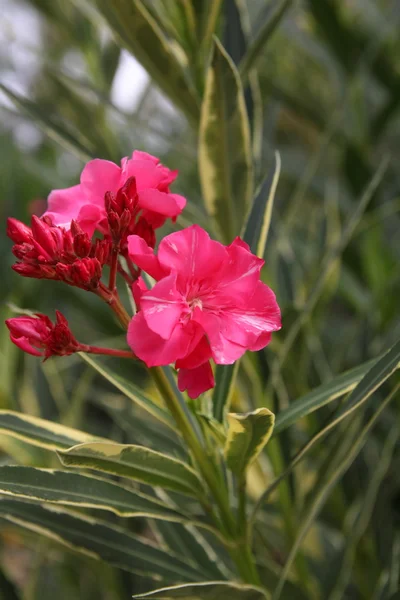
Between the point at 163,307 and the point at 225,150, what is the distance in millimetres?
423

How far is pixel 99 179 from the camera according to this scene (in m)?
0.53

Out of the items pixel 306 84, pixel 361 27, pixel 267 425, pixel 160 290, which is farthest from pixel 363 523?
pixel 306 84

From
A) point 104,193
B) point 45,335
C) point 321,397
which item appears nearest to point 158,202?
point 104,193

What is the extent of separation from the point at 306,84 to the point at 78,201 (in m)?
1.55

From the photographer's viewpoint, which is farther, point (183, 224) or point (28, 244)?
point (183, 224)

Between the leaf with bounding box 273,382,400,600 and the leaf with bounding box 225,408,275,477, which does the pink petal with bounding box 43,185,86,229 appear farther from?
the leaf with bounding box 273,382,400,600

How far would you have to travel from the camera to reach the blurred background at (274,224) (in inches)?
34.1

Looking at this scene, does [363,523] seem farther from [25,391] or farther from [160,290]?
[25,391]

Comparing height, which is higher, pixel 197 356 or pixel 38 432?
pixel 197 356

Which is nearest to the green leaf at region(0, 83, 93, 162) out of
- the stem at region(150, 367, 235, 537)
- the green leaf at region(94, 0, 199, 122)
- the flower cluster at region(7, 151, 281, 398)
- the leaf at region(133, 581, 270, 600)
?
the green leaf at region(94, 0, 199, 122)

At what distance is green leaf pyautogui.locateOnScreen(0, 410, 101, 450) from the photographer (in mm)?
615

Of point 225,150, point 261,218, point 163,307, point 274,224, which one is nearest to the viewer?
point 163,307

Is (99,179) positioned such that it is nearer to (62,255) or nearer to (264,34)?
(62,255)

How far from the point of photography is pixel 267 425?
20.1 inches
